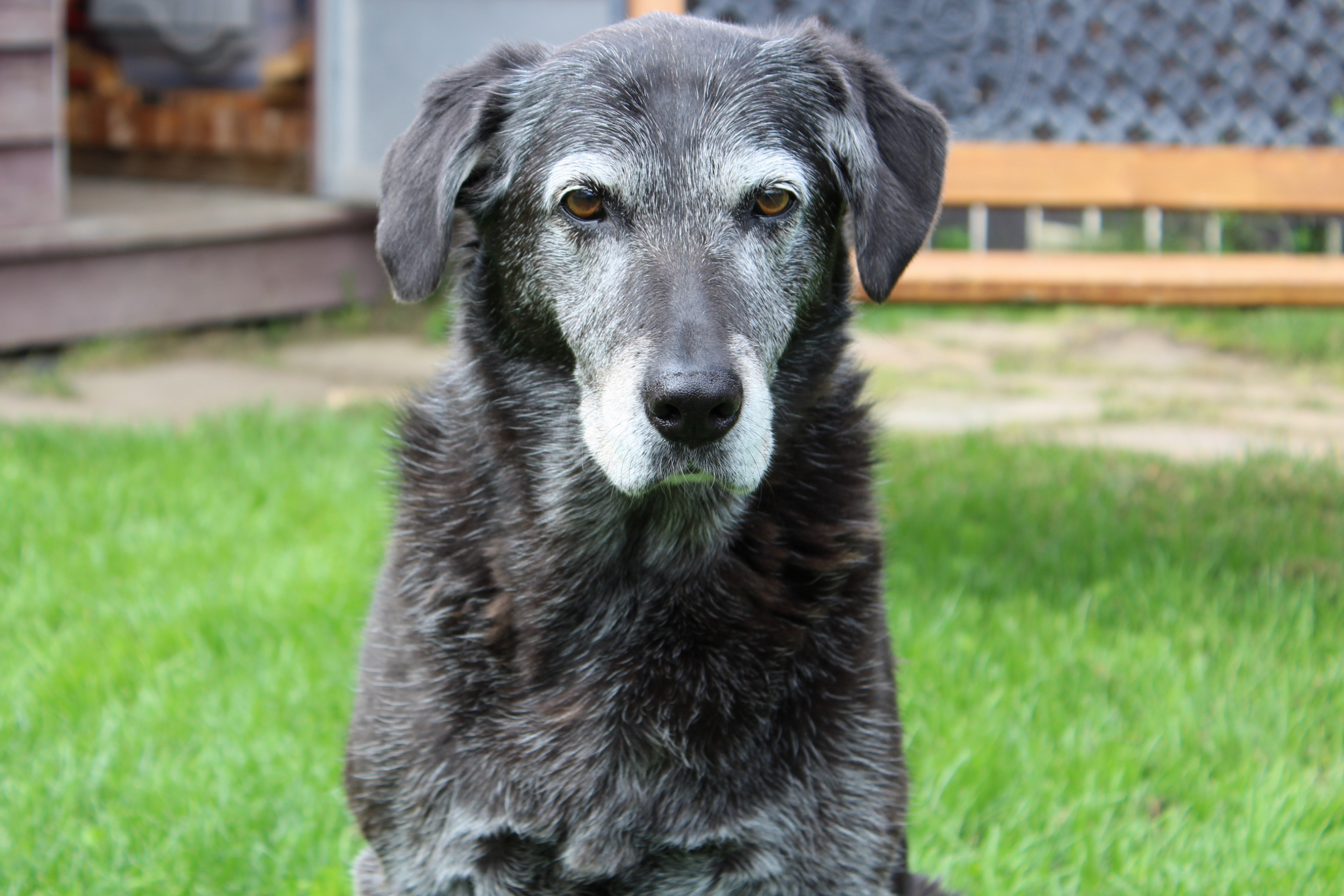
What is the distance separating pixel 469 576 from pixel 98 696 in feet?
4.52

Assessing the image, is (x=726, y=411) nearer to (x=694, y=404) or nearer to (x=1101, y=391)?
(x=694, y=404)

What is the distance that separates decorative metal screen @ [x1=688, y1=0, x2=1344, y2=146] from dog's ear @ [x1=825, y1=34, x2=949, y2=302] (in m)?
2.12

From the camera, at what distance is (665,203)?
2.12 m

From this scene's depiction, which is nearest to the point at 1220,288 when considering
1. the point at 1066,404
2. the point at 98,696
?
the point at 1066,404

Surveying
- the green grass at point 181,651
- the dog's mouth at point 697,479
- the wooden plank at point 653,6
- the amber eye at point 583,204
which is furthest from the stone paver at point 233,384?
the dog's mouth at point 697,479

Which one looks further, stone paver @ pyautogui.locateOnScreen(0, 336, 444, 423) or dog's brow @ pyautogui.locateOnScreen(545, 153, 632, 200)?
stone paver @ pyautogui.locateOnScreen(0, 336, 444, 423)

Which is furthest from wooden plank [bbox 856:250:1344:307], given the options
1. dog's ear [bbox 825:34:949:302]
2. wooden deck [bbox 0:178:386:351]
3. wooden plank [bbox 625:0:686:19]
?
wooden deck [bbox 0:178:386:351]

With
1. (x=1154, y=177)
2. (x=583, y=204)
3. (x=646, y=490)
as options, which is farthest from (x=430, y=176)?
(x=1154, y=177)

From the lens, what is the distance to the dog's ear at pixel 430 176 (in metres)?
2.18

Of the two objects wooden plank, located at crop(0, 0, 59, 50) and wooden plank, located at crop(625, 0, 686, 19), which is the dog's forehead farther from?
wooden plank, located at crop(0, 0, 59, 50)

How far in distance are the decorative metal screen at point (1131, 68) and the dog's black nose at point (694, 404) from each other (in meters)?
2.71

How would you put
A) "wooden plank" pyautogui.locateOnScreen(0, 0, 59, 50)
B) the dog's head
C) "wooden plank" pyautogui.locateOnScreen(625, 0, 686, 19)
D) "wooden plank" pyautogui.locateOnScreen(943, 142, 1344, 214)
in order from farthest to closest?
"wooden plank" pyautogui.locateOnScreen(0, 0, 59, 50) → "wooden plank" pyautogui.locateOnScreen(943, 142, 1344, 214) → "wooden plank" pyautogui.locateOnScreen(625, 0, 686, 19) → the dog's head

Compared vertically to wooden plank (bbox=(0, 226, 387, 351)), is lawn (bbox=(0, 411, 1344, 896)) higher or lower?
lower

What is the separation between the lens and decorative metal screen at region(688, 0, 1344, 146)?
4.36m
